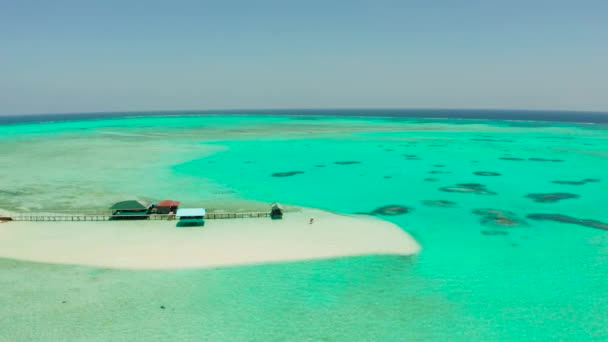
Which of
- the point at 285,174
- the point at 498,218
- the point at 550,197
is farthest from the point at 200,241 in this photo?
the point at 550,197

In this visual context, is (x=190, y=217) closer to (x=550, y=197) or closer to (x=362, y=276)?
(x=362, y=276)

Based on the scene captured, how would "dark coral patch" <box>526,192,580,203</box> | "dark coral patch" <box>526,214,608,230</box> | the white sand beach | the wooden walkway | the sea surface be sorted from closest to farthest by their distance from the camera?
1. the sea surface
2. the white sand beach
3. "dark coral patch" <box>526,214,608,230</box>
4. the wooden walkway
5. "dark coral patch" <box>526,192,580,203</box>

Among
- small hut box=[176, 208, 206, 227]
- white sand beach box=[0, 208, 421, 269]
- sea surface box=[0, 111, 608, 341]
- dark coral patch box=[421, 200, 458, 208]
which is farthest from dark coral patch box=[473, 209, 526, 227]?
small hut box=[176, 208, 206, 227]

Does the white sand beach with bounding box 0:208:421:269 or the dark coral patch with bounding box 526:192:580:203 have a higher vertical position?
the dark coral patch with bounding box 526:192:580:203

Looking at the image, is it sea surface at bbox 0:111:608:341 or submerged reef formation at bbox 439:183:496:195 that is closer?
sea surface at bbox 0:111:608:341

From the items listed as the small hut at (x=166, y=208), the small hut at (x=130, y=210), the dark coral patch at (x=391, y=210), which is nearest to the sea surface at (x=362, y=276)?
the dark coral patch at (x=391, y=210)

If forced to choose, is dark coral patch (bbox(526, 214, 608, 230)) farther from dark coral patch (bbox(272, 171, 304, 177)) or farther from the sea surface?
dark coral patch (bbox(272, 171, 304, 177))

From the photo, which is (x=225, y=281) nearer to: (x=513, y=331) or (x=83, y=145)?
(x=513, y=331)

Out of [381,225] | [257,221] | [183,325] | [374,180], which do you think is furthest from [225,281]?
[374,180]
